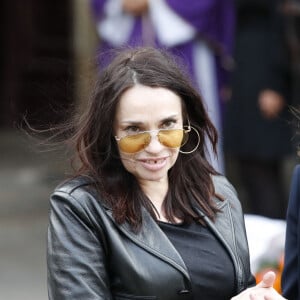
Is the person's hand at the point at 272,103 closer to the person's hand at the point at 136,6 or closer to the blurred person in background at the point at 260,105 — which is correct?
the blurred person in background at the point at 260,105

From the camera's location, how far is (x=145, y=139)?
271 centimetres

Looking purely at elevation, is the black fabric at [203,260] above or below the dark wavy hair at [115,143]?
below

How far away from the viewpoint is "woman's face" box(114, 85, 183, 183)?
2.69 metres

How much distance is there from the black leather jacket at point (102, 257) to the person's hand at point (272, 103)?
317cm

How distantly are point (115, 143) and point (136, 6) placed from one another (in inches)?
128

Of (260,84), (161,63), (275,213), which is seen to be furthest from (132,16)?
(161,63)

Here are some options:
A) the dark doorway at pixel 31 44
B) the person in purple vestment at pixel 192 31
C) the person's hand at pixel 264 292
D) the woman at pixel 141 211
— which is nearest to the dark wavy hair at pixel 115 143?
the woman at pixel 141 211

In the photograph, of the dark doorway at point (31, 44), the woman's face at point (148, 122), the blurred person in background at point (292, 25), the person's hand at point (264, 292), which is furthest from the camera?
the dark doorway at point (31, 44)

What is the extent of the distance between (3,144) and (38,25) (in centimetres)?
126

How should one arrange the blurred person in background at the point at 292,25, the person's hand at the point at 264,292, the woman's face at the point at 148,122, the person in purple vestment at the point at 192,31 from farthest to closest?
1. the person in purple vestment at the point at 192,31
2. the blurred person in background at the point at 292,25
3. the woman's face at the point at 148,122
4. the person's hand at the point at 264,292

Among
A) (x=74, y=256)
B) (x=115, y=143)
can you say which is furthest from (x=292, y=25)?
(x=74, y=256)

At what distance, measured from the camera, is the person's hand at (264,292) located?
2.58 m

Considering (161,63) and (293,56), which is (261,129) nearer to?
(293,56)

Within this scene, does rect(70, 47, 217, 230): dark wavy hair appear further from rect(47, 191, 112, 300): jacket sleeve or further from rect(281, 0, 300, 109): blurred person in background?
rect(281, 0, 300, 109): blurred person in background
